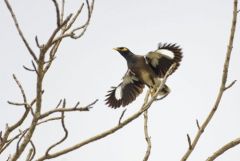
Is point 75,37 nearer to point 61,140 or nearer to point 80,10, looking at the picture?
point 80,10

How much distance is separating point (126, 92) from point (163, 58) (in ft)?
3.37

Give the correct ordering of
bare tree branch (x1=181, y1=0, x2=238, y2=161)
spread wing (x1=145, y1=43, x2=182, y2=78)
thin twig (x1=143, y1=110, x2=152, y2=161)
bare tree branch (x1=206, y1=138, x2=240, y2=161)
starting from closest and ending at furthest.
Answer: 1. bare tree branch (x1=206, y1=138, x2=240, y2=161)
2. bare tree branch (x1=181, y1=0, x2=238, y2=161)
3. thin twig (x1=143, y1=110, x2=152, y2=161)
4. spread wing (x1=145, y1=43, x2=182, y2=78)

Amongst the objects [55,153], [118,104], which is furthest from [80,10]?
[118,104]

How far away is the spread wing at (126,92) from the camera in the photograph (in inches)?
353

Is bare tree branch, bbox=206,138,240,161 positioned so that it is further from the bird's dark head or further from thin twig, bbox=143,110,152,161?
the bird's dark head

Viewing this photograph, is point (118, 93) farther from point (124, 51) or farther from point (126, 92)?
point (124, 51)

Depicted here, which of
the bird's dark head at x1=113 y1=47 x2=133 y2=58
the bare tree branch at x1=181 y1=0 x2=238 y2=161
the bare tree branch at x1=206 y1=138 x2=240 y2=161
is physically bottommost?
the bare tree branch at x1=206 y1=138 x2=240 y2=161

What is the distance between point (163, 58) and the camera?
8453 millimetres

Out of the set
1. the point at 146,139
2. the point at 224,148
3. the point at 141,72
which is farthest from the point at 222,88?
the point at 141,72

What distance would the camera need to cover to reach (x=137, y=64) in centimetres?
861

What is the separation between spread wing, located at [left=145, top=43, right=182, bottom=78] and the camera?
8281mm

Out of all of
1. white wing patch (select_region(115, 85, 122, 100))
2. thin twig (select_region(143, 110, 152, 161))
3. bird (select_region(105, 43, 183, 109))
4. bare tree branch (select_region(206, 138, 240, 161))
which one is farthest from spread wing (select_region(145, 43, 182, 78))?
bare tree branch (select_region(206, 138, 240, 161))

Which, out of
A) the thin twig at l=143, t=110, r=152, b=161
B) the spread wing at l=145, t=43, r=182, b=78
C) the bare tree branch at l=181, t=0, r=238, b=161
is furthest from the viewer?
the spread wing at l=145, t=43, r=182, b=78

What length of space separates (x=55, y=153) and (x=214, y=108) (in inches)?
33.5
